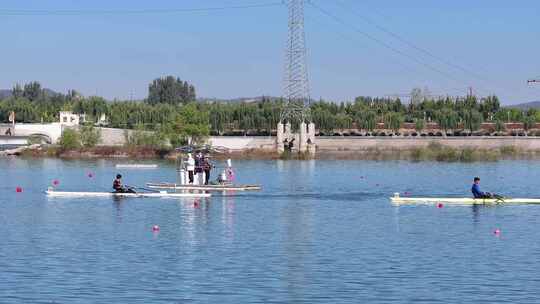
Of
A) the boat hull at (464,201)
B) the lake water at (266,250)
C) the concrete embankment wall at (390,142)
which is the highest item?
the concrete embankment wall at (390,142)

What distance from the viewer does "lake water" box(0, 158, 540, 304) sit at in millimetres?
28688

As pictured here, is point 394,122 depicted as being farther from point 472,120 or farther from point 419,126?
point 472,120

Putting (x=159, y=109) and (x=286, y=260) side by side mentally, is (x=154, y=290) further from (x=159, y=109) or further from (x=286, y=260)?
(x=159, y=109)

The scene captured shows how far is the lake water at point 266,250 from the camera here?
28.7 metres

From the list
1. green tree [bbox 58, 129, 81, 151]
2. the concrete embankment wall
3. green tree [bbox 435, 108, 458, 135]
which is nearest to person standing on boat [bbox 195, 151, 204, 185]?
green tree [bbox 58, 129, 81, 151]

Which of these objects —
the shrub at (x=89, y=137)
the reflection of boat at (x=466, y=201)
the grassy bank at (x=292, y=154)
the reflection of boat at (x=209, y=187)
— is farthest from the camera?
the shrub at (x=89, y=137)

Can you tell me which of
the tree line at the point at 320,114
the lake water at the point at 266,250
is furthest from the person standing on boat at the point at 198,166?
the tree line at the point at 320,114

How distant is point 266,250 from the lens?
1433 inches

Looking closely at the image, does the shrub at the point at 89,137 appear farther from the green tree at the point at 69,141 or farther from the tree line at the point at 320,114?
the tree line at the point at 320,114

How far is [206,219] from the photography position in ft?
152

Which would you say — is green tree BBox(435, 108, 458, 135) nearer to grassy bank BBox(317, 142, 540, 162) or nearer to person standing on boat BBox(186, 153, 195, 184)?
grassy bank BBox(317, 142, 540, 162)

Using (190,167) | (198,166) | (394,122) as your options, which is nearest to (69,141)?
(394,122)

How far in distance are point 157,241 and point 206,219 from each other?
26.0 feet

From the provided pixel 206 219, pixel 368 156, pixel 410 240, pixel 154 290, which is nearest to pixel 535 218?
pixel 410 240
